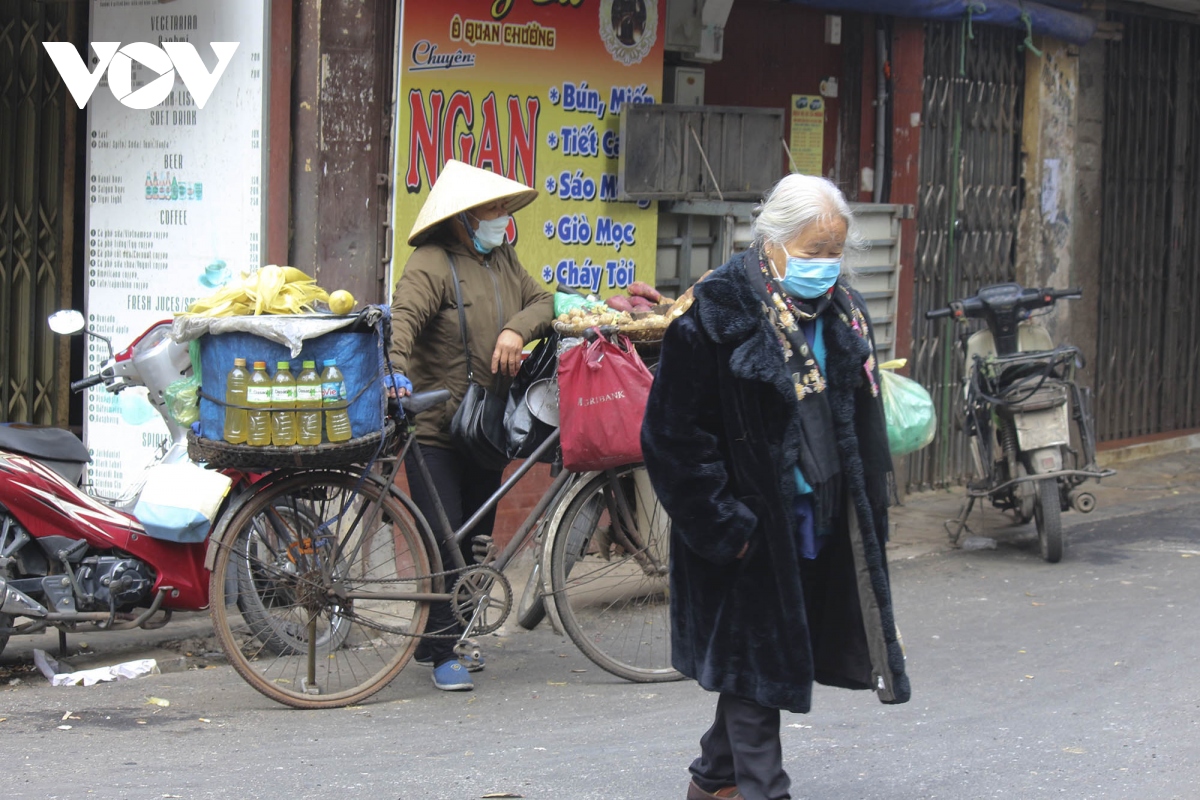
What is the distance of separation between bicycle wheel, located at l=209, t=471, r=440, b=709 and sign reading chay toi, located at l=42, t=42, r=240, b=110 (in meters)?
2.42

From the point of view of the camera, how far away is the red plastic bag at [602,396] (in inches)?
196

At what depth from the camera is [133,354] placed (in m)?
5.48

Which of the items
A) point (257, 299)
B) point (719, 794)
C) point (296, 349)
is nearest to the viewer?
point (719, 794)

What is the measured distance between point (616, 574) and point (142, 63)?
329cm

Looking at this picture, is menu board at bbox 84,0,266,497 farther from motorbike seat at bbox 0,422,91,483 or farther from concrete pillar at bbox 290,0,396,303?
motorbike seat at bbox 0,422,91,483

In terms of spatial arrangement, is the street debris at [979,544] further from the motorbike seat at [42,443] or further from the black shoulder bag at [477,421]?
the motorbike seat at [42,443]

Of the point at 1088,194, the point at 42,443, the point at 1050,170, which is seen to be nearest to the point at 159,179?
the point at 42,443

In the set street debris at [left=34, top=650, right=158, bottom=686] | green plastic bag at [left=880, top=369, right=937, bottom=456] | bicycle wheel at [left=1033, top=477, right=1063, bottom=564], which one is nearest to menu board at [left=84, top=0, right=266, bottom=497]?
street debris at [left=34, top=650, right=158, bottom=686]

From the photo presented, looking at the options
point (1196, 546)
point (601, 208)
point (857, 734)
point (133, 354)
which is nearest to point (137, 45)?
point (133, 354)

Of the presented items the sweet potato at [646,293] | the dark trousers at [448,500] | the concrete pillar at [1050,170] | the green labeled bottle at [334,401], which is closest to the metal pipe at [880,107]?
the concrete pillar at [1050,170]

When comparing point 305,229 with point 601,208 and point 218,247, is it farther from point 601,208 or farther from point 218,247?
point 601,208

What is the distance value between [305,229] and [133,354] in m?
1.23

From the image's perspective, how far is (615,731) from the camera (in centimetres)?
481

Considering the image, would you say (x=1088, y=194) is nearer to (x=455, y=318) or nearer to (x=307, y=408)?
(x=455, y=318)
